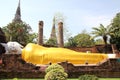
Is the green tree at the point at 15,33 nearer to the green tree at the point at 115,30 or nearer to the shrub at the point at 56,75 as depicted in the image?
the green tree at the point at 115,30

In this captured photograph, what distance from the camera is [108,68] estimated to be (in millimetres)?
15188

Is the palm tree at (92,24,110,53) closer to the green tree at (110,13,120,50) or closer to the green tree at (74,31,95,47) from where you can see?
the green tree at (110,13,120,50)

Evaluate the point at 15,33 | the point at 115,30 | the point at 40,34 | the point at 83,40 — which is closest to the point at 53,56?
the point at 40,34

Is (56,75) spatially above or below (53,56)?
below

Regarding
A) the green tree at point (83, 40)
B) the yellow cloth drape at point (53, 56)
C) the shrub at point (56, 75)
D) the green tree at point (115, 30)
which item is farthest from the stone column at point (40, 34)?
the green tree at point (83, 40)

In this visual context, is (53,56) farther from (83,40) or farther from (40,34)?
(83,40)

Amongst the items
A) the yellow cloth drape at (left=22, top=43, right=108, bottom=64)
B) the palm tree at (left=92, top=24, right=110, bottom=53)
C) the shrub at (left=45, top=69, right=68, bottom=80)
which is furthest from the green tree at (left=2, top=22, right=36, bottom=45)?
the shrub at (left=45, top=69, right=68, bottom=80)

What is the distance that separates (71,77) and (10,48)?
181 inches

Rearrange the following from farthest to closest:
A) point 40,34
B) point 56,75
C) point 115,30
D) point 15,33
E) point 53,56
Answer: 1. point 15,33
2. point 115,30
3. point 40,34
4. point 53,56
5. point 56,75

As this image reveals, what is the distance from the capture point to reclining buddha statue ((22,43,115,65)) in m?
16.0

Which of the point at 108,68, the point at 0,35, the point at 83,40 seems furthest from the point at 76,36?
the point at 108,68

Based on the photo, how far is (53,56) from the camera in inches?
634

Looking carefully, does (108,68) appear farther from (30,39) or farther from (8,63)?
(30,39)

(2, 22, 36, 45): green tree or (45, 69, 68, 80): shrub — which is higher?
(2, 22, 36, 45): green tree
